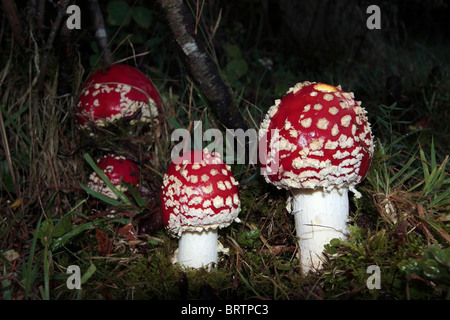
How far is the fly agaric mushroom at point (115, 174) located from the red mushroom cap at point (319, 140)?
4.31 ft

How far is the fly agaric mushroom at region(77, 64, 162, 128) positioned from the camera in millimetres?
2584

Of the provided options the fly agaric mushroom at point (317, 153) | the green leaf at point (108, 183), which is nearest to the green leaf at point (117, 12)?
the green leaf at point (108, 183)

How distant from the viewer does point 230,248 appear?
2221mm

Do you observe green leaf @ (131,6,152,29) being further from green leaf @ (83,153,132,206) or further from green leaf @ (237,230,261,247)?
green leaf @ (237,230,261,247)

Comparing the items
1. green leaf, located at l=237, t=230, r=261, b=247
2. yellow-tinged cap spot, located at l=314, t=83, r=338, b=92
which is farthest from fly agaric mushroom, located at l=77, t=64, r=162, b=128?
yellow-tinged cap spot, located at l=314, t=83, r=338, b=92

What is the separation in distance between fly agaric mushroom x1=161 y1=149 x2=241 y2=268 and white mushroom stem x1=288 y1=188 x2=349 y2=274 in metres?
0.40

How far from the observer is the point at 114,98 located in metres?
2.58

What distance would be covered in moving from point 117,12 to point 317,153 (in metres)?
2.62

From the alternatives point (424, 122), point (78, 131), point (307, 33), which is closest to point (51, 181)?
point (78, 131)

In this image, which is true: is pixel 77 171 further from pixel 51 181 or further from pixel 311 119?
pixel 311 119

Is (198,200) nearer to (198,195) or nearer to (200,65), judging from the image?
(198,195)

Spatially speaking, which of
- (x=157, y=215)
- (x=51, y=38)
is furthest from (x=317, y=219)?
(x=51, y=38)

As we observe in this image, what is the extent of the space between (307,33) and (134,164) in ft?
14.3

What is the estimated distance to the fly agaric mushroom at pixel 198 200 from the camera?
72.8 inches
